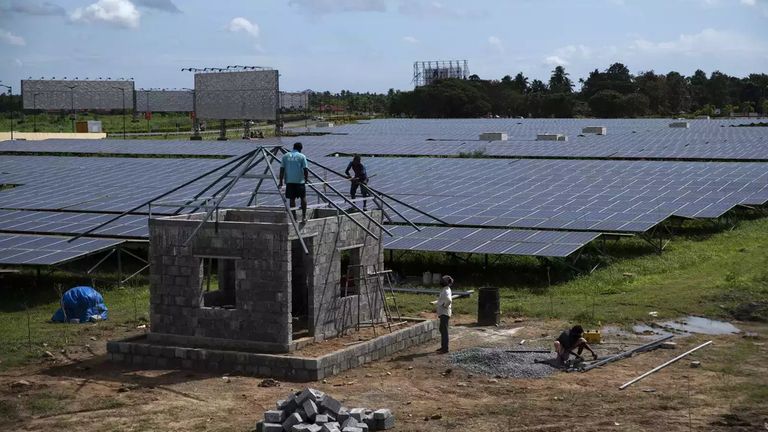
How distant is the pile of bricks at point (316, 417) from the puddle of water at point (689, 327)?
848 centimetres

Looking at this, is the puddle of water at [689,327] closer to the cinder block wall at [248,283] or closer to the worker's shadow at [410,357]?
the worker's shadow at [410,357]

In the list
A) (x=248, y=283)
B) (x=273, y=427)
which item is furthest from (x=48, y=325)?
(x=273, y=427)

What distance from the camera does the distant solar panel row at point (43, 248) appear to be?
26203 mm

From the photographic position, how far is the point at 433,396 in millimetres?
16984

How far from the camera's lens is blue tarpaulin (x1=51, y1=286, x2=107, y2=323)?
2361 cm

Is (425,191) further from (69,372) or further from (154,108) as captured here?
(154,108)

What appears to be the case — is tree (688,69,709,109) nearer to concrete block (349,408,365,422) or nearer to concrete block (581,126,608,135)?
concrete block (581,126,608,135)

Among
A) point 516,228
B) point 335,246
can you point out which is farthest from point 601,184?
point 335,246

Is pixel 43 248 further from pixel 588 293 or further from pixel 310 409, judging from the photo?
pixel 310 409

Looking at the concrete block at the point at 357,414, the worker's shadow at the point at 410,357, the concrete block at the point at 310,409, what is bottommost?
the worker's shadow at the point at 410,357

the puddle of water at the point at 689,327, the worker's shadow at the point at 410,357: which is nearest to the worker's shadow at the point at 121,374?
the worker's shadow at the point at 410,357

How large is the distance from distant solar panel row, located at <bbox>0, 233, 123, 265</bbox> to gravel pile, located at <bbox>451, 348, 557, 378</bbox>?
11.6m

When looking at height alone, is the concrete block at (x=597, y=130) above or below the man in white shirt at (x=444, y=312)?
above

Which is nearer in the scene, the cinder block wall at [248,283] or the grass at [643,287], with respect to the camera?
the cinder block wall at [248,283]
